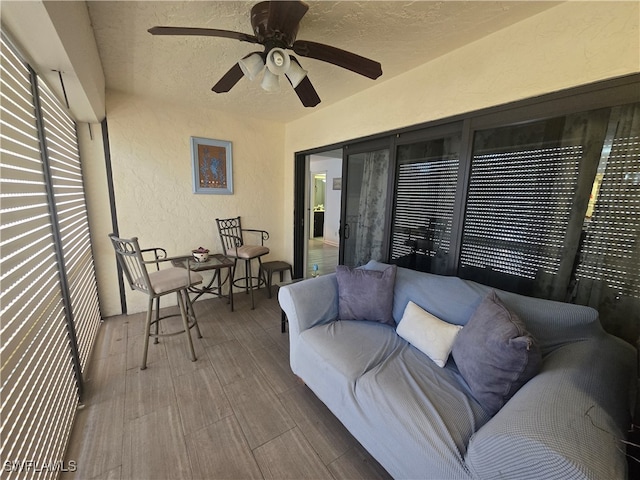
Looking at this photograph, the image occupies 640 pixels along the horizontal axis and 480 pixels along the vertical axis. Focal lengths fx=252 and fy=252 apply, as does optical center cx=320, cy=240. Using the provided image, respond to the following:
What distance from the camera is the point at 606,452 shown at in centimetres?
77

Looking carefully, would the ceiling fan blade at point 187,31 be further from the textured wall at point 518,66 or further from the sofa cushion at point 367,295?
the sofa cushion at point 367,295

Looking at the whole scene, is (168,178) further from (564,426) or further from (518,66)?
(564,426)

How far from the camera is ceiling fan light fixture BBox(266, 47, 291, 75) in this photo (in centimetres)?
137

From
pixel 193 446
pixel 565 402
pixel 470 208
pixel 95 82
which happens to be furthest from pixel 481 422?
pixel 95 82

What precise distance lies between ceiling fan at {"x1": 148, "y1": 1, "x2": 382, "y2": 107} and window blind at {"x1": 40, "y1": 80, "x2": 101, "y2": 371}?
1196 mm

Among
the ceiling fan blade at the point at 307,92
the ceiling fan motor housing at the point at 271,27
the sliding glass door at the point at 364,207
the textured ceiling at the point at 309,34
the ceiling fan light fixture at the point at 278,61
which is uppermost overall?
the textured ceiling at the point at 309,34

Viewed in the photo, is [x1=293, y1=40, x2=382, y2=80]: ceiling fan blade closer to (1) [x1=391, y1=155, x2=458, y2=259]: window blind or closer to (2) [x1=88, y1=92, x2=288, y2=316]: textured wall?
→ (1) [x1=391, y1=155, x2=458, y2=259]: window blind

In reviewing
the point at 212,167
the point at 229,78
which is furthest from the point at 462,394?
the point at 212,167

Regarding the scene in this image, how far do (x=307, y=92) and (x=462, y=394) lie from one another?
198 centimetres

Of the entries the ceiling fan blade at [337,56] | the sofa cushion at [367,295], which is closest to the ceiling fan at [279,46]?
the ceiling fan blade at [337,56]

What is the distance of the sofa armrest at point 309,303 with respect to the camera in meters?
1.83

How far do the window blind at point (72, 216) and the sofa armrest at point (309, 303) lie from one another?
147 cm

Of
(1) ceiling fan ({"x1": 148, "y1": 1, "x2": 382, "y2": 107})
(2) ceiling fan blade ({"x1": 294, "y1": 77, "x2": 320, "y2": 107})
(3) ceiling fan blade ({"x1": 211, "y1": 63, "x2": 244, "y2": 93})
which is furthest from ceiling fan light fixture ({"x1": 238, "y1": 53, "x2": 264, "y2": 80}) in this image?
(2) ceiling fan blade ({"x1": 294, "y1": 77, "x2": 320, "y2": 107})

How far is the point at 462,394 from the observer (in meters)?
1.27
